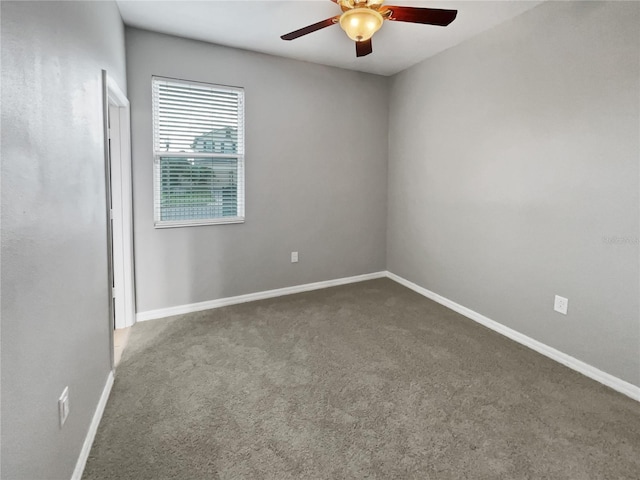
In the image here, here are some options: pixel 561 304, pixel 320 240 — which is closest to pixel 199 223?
pixel 320 240

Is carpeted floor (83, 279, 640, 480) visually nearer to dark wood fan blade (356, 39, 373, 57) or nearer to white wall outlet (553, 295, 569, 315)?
white wall outlet (553, 295, 569, 315)

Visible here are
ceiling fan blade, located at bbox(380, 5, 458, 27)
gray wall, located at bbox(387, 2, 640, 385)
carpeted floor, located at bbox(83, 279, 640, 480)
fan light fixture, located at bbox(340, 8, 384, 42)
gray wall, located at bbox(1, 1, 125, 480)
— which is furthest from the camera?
gray wall, located at bbox(387, 2, 640, 385)

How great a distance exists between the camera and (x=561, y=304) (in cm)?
258

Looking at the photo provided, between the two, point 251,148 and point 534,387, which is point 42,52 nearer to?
point 251,148

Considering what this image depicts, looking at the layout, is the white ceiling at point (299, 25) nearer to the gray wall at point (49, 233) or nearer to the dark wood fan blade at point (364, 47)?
the dark wood fan blade at point (364, 47)

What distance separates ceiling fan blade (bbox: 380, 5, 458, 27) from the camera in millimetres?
1896

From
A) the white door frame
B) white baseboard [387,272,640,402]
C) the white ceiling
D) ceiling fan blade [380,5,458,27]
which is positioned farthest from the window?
white baseboard [387,272,640,402]

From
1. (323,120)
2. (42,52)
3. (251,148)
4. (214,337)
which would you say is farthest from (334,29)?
(214,337)

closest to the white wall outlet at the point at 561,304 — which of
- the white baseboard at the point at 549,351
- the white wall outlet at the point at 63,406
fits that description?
the white baseboard at the point at 549,351

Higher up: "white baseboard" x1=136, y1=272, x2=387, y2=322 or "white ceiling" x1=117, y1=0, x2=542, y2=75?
"white ceiling" x1=117, y1=0, x2=542, y2=75

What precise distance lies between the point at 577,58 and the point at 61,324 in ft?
11.2

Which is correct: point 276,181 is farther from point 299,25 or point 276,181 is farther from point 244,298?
point 299,25

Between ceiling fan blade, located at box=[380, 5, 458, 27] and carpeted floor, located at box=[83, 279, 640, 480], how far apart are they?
2.21m

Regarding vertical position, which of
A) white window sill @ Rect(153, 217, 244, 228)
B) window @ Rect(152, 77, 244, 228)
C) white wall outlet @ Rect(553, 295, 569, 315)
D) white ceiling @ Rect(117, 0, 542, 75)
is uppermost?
white ceiling @ Rect(117, 0, 542, 75)
